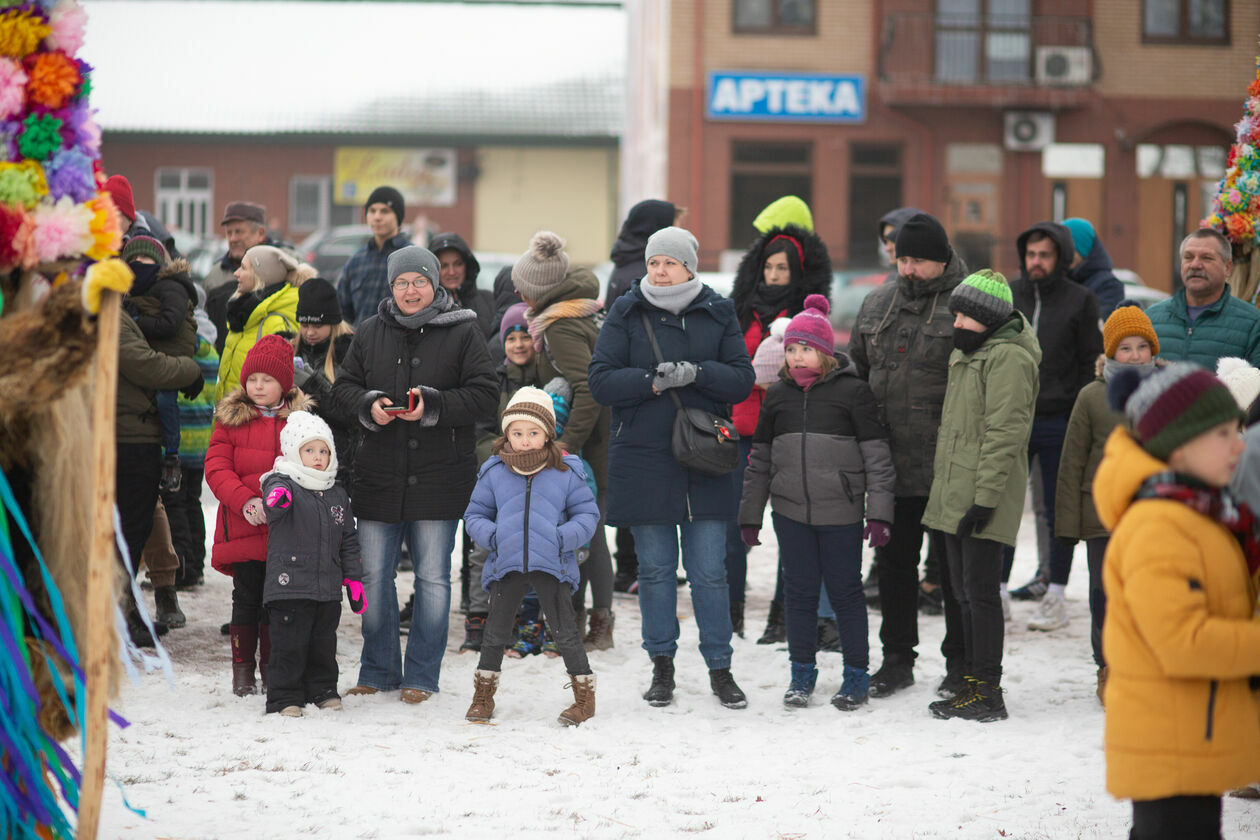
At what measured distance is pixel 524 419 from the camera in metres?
5.70

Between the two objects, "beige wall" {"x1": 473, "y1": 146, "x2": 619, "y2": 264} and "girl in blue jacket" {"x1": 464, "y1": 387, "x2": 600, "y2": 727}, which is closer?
"girl in blue jacket" {"x1": 464, "y1": 387, "x2": 600, "y2": 727}

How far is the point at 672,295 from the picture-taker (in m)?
5.93

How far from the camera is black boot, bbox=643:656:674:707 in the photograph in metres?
5.95

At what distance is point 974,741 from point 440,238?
4048 millimetres

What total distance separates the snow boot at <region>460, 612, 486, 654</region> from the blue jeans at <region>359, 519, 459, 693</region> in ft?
2.58

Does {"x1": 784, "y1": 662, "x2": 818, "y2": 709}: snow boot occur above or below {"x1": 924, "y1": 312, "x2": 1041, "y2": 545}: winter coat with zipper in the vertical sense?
below

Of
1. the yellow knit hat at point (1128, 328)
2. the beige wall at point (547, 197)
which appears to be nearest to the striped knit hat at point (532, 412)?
the yellow knit hat at point (1128, 328)

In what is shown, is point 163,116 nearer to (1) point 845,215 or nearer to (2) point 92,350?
(1) point 845,215

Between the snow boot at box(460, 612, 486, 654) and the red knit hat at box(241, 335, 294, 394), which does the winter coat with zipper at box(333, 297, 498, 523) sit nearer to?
the red knit hat at box(241, 335, 294, 394)

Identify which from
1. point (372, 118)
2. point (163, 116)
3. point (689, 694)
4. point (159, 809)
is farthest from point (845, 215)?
point (159, 809)

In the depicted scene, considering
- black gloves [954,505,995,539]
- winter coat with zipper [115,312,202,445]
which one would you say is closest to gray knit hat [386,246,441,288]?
winter coat with zipper [115,312,202,445]

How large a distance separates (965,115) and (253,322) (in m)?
20.8

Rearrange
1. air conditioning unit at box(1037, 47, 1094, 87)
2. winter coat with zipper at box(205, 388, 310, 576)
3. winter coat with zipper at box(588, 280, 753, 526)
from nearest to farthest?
winter coat with zipper at box(205, 388, 310, 576)
winter coat with zipper at box(588, 280, 753, 526)
air conditioning unit at box(1037, 47, 1094, 87)

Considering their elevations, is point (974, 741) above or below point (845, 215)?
below
